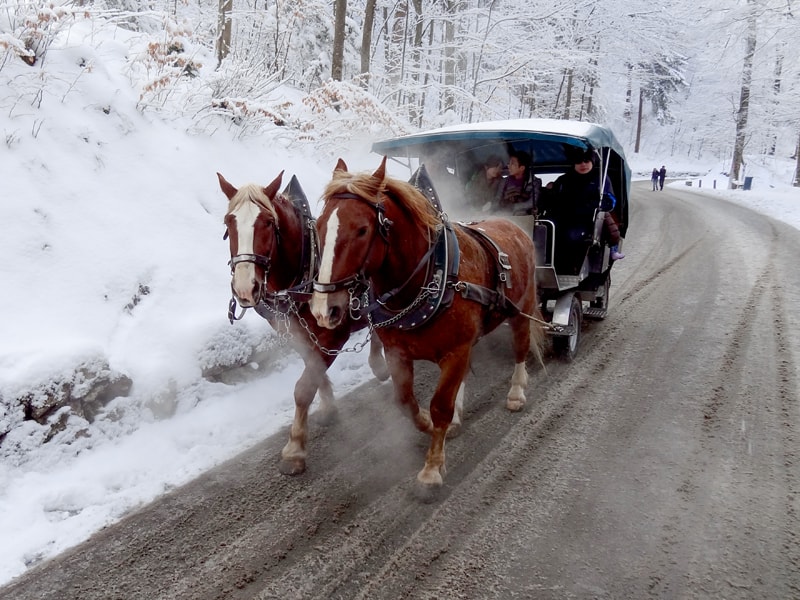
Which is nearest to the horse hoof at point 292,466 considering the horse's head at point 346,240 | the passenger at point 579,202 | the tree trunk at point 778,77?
the horse's head at point 346,240

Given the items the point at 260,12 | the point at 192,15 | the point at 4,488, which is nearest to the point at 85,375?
the point at 4,488

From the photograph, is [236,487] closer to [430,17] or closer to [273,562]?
[273,562]

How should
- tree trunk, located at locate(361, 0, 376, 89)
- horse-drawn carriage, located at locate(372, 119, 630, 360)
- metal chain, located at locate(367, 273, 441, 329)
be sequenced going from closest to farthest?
metal chain, located at locate(367, 273, 441, 329), horse-drawn carriage, located at locate(372, 119, 630, 360), tree trunk, located at locate(361, 0, 376, 89)

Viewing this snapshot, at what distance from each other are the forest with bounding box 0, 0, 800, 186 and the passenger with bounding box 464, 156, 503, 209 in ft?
8.65

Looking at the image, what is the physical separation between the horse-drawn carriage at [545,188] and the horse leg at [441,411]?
6.40 feet

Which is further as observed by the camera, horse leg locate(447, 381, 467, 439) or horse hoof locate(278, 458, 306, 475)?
horse leg locate(447, 381, 467, 439)

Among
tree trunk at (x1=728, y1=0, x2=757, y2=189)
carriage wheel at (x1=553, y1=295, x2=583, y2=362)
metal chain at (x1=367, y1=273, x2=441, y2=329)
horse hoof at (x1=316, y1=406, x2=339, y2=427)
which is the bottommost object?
horse hoof at (x1=316, y1=406, x2=339, y2=427)

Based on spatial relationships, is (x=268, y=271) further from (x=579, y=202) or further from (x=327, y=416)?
(x=579, y=202)

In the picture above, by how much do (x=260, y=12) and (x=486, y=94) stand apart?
6804 mm

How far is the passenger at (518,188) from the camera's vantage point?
5746 mm

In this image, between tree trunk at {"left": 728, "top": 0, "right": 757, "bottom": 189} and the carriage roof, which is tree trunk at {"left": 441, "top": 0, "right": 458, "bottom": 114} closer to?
the carriage roof

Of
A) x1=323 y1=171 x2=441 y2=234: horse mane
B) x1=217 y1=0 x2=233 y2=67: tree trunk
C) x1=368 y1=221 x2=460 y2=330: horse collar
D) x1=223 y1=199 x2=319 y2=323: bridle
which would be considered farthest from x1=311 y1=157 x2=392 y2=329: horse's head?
x1=217 y1=0 x2=233 y2=67: tree trunk

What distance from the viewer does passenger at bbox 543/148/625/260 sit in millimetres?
5480

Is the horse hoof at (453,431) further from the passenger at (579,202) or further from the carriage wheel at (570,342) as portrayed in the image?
the passenger at (579,202)
